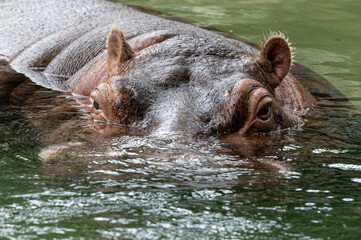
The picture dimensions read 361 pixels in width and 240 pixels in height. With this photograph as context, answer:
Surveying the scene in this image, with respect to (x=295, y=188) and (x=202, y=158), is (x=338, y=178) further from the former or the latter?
(x=202, y=158)

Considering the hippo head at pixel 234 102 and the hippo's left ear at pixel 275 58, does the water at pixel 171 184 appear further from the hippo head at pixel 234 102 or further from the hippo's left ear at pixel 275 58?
the hippo's left ear at pixel 275 58

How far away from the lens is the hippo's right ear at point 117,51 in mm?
5422

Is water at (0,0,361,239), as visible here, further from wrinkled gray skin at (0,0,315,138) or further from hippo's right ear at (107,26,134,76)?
hippo's right ear at (107,26,134,76)

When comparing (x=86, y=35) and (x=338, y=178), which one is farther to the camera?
(x=86, y=35)

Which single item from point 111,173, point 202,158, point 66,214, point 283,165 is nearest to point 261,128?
point 283,165

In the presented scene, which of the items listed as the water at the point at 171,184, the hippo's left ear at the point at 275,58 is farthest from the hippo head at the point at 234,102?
the water at the point at 171,184

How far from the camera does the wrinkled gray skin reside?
188 inches

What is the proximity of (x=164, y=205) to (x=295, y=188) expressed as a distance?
840 mm

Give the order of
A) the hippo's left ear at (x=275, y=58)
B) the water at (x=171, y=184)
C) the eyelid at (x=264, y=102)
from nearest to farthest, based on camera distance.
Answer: the water at (x=171, y=184), the eyelid at (x=264, y=102), the hippo's left ear at (x=275, y=58)

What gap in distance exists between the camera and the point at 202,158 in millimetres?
4117

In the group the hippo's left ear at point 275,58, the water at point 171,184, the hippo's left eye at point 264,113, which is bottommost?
the water at point 171,184

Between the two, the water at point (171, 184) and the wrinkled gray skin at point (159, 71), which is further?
the wrinkled gray skin at point (159, 71)

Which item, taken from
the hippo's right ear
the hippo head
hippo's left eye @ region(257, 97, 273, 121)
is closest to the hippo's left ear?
the hippo head

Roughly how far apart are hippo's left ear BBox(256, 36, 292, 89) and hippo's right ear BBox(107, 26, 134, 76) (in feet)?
3.54
